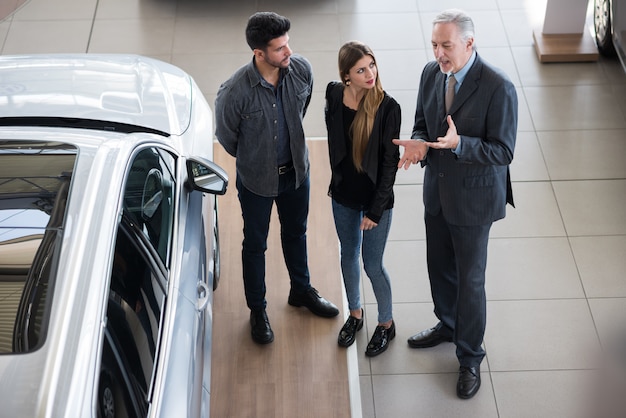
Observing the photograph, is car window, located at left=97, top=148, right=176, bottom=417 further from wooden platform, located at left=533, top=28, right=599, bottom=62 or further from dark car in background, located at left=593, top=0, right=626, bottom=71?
wooden platform, located at left=533, top=28, right=599, bottom=62

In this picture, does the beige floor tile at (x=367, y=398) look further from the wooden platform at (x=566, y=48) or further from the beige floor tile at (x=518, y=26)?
the beige floor tile at (x=518, y=26)

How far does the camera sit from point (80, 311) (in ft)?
7.27

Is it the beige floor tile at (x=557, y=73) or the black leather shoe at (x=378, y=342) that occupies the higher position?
the beige floor tile at (x=557, y=73)

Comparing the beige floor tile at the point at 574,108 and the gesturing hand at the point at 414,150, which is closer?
the gesturing hand at the point at 414,150

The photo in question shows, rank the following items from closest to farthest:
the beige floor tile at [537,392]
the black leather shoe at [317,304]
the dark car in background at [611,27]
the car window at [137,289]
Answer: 1. the car window at [137,289]
2. the beige floor tile at [537,392]
3. the black leather shoe at [317,304]
4. the dark car in background at [611,27]

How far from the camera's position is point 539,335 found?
4.00 m

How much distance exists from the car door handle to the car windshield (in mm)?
725

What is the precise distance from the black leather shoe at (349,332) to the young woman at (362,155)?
26 cm

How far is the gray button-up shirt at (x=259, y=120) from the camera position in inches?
132

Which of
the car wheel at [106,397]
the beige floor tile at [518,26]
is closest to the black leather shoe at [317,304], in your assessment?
the car wheel at [106,397]

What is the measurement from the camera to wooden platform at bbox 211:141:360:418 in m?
3.70

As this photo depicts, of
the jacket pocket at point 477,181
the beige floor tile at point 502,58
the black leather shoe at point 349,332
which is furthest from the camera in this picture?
→ the beige floor tile at point 502,58

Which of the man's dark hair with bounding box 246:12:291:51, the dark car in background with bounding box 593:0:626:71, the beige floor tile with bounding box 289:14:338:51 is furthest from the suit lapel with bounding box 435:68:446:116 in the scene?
the beige floor tile with bounding box 289:14:338:51

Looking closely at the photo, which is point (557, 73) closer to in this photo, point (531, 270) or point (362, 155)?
point (531, 270)
